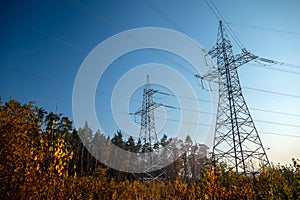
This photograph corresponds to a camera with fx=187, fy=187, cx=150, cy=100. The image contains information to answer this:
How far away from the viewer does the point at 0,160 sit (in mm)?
5770

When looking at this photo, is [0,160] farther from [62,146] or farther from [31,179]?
[62,146]

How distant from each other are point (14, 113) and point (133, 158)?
104ft

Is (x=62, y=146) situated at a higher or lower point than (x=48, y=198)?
higher

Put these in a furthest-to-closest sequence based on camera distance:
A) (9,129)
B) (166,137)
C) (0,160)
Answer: (166,137), (9,129), (0,160)

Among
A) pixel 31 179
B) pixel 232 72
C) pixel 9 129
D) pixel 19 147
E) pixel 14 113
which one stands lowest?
pixel 31 179

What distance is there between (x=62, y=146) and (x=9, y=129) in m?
4.32

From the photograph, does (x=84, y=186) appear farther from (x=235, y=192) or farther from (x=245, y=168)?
(x=245, y=168)

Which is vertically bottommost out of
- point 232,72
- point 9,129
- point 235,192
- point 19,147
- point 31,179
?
point 235,192

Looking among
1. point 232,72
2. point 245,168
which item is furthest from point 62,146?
point 232,72

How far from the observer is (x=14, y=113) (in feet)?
27.7

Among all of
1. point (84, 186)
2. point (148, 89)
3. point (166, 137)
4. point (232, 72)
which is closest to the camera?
point (84, 186)

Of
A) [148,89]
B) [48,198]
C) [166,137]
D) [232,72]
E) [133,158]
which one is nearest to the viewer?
[48,198]

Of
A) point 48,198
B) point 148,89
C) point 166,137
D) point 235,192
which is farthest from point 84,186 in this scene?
point 166,137

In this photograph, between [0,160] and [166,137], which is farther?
A: [166,137]
